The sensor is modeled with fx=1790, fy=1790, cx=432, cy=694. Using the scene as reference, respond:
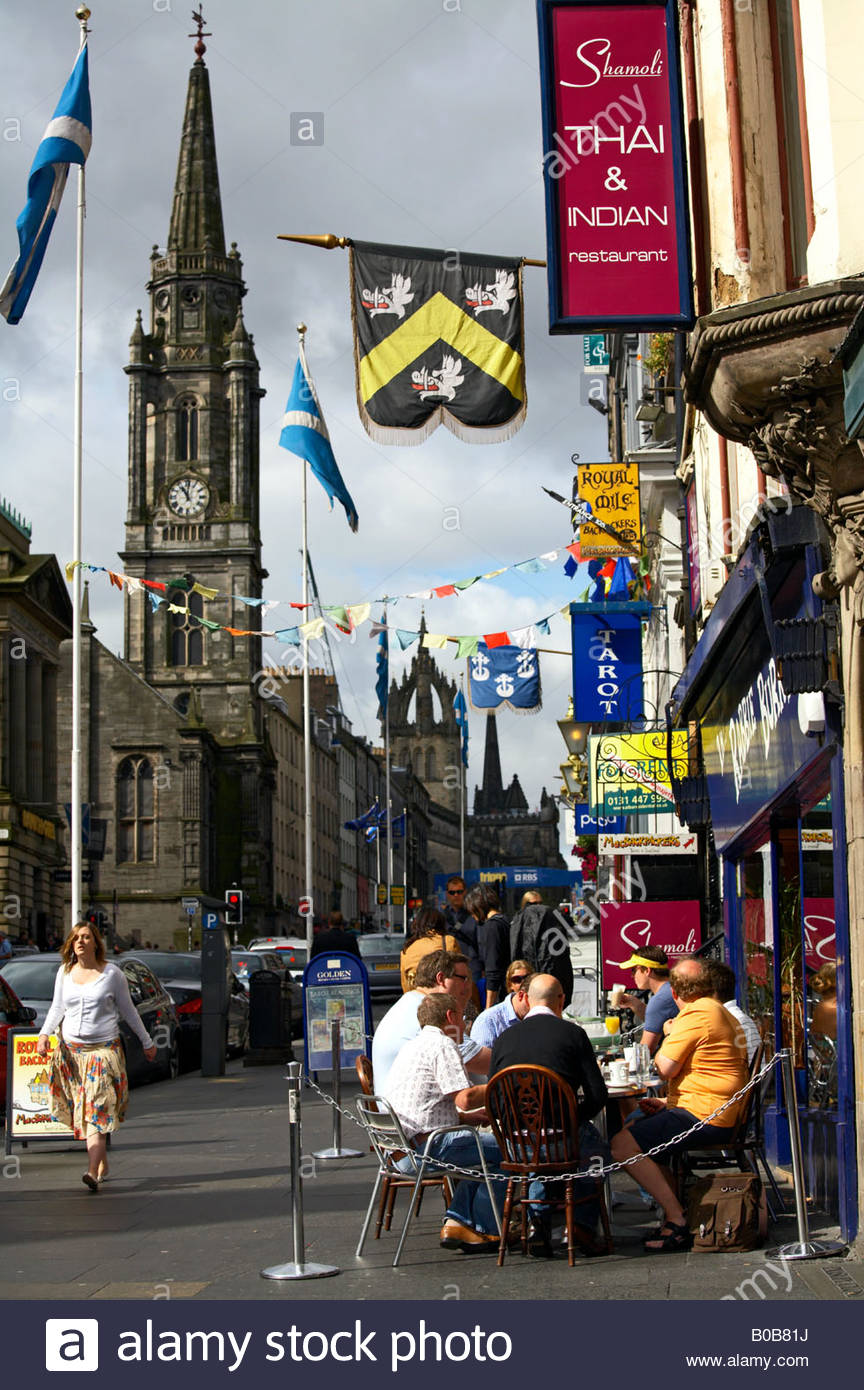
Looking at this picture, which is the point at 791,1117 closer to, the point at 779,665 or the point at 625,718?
the point at 779,665

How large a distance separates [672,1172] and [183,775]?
238 ft

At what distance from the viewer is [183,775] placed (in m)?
81.1

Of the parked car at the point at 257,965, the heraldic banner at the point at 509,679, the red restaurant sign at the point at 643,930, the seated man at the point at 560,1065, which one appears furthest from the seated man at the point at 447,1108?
the heraldic banner at the point at 509,679

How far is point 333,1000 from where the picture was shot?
18125 millimetres

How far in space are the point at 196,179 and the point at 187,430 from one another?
45.9 ft

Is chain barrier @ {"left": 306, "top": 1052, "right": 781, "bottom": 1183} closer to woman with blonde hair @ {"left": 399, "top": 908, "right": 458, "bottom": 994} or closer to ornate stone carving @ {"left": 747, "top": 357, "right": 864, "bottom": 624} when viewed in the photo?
ornate stone carving @ {"left": 747, "top": 357, "right": 864, "bottom": 624}

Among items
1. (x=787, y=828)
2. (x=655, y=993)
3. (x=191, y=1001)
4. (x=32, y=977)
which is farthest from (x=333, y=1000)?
(x=787, y=828)

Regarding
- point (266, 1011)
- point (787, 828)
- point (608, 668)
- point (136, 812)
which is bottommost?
point (266, 1011)

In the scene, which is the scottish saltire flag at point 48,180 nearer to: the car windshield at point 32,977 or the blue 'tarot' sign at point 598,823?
the car windshield at point 32,977

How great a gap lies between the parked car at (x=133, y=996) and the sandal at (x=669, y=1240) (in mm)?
10109

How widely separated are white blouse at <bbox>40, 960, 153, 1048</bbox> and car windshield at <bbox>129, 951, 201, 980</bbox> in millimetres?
13349

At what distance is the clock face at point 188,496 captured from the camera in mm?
90188

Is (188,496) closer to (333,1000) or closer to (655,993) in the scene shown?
(333,1000)

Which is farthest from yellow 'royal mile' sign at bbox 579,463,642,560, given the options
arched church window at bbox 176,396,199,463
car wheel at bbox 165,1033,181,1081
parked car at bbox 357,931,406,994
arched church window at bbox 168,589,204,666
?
arched church window at bbox 176,396,199,463
